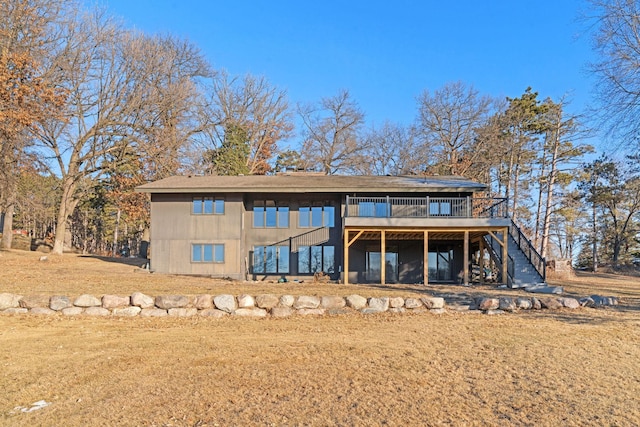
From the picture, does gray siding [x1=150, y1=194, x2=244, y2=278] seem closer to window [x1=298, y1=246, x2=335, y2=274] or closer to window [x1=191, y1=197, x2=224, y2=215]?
window [x1=191, y1=197, x2=224, y2=215]

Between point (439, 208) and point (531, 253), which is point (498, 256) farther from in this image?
point (439, 208)

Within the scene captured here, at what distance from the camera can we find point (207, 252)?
1900 cm

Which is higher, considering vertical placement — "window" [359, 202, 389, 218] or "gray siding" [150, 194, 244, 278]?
"window" [359, 202, 389, 218]

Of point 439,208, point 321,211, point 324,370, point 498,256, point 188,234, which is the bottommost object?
point 324,370

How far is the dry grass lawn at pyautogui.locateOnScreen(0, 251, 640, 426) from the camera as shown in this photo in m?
4.44

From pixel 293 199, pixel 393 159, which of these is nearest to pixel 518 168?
pixel 393 159

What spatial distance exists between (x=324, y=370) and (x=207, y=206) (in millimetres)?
14467

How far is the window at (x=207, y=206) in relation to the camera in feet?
63.1

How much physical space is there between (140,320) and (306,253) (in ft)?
32.9

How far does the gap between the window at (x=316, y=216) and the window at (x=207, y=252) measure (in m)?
3.71

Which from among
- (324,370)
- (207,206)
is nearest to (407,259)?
(207,206)

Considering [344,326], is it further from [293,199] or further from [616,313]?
[293,199]

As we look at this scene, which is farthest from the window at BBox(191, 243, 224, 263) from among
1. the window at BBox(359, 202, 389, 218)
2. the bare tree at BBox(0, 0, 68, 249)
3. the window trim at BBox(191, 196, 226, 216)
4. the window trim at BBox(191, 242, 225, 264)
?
the bare tree at BBox(0, 0, 68, 249)

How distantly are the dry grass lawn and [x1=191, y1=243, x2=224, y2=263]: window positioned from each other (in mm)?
8811
